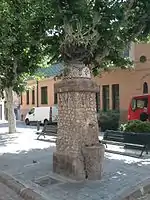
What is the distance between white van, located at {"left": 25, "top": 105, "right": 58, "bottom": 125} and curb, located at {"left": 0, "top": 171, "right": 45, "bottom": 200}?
22.7m

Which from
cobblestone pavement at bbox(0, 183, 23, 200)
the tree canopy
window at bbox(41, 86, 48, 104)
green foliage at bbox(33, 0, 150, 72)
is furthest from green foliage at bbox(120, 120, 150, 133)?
window at bbox(41, 86, 48, 104)

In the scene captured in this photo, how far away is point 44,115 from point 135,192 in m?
26.8

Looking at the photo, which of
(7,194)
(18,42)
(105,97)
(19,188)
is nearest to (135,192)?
(19,188)

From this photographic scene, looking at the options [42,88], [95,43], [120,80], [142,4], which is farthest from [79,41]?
[42,88]

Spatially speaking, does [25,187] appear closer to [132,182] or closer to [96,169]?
[96,169]

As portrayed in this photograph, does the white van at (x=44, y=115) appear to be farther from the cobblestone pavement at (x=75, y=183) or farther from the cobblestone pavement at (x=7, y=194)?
the cobblestone pavement at (x=7, y=194)

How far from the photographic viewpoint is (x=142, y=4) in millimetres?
10062

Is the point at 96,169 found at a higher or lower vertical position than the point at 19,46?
lower

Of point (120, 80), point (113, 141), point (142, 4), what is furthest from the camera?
point (120, 80)

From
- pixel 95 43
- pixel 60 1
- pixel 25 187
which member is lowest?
pixel 25 187

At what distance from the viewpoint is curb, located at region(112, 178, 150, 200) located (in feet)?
24.4

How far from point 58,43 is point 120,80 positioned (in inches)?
783

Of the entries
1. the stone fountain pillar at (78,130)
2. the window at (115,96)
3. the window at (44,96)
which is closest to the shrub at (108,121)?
the window at (115,96)

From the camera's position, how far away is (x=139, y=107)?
73.3 feet
